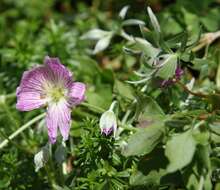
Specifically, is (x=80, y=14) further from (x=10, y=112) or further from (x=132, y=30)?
(x=10, y=112)

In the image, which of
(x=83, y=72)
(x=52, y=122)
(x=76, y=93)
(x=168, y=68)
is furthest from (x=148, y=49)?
(x=83, y=72)

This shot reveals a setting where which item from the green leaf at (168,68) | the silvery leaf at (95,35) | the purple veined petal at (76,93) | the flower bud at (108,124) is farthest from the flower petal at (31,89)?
the silvery leaf at (95,35)

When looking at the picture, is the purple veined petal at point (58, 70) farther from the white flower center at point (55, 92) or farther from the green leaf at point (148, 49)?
the green leaf at point (148, 49)

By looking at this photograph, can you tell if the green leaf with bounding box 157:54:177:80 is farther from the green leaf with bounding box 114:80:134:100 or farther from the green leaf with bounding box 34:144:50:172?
the green leaf with bounding box 34:144:50:172

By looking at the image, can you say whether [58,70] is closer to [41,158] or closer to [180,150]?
[41,158]

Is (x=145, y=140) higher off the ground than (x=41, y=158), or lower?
higher

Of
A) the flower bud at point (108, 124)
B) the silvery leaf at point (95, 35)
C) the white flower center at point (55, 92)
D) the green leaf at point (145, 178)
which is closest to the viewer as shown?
the green leaf at point (145, 178)
